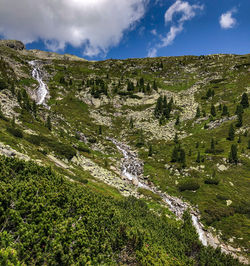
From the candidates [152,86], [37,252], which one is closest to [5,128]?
[37,252]

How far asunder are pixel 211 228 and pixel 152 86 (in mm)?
84439

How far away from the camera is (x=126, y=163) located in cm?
4531

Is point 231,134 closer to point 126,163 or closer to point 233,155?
point 233,155

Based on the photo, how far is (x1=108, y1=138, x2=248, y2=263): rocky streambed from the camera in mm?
22703

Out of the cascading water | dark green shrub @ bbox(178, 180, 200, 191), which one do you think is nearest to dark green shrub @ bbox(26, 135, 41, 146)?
dark green shrub @ bbox(178, 180, 200, 191)

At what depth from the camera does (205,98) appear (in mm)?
79688

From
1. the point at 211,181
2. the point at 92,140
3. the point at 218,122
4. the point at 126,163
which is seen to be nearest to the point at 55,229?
the point at 211,181

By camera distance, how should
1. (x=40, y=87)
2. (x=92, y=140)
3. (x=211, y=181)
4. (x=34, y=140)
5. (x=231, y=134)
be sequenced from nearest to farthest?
(x=34, y=140)
(x=211, y=181)
(x=231, y=134)
(x=92, y=140)
(x=40, y=87)

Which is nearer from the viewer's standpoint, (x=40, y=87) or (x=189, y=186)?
(x=189, y=186)

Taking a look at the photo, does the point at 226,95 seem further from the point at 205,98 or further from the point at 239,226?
the point at 239,226

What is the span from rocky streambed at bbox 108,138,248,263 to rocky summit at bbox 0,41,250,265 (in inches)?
9.4

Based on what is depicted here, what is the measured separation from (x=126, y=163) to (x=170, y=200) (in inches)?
653

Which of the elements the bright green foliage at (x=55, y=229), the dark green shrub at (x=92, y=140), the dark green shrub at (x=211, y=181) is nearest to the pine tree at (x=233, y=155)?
the dark green shrub at (x=211, y=181)

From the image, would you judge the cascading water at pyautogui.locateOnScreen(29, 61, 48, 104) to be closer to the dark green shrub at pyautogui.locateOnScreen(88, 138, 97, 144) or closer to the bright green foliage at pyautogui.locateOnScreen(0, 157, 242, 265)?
the dark green shrub at pyautogui.locateOnScreen(88, 138, 97, 144)
